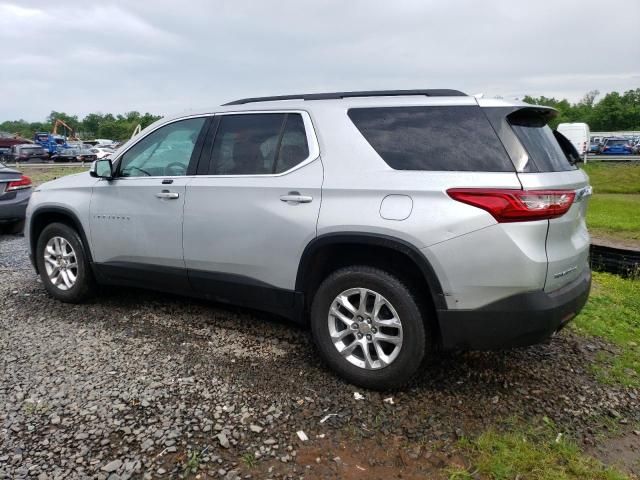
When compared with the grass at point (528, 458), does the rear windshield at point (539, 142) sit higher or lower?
higher

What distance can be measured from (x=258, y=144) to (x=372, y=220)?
120 centimetres

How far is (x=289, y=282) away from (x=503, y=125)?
1.70 meters

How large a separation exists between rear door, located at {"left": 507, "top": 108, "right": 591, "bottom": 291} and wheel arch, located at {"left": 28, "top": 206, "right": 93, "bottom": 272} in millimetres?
3760

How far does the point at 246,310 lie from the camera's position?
4.79 meters

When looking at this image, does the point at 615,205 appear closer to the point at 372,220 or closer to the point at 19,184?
the point at 372,220

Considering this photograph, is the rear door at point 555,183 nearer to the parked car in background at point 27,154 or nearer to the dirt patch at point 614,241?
the dirt patch at point 614,241

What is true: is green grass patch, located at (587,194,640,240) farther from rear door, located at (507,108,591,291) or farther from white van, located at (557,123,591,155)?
white van, located at (557,123,591,155)

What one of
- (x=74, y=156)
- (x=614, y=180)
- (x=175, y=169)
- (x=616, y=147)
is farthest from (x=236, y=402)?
(x=616, y=147)

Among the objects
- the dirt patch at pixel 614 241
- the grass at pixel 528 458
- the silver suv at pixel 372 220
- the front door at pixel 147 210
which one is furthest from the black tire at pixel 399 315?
the dirt patch at pixel 614 241

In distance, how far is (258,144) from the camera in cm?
389

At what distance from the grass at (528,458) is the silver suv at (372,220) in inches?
20.4

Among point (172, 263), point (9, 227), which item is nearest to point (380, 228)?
point (172, 263)

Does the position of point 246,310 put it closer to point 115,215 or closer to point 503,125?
point 115,215

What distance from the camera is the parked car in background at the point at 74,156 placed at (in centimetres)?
3638
